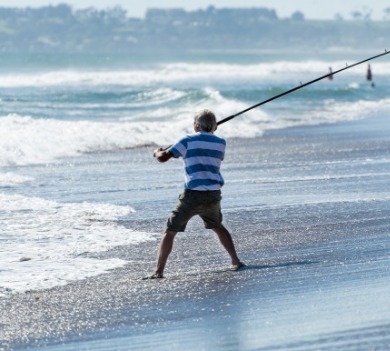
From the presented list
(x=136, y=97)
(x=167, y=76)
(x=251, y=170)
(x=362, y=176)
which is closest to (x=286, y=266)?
(x=362, y=176)

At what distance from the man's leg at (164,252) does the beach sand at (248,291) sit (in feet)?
0.29

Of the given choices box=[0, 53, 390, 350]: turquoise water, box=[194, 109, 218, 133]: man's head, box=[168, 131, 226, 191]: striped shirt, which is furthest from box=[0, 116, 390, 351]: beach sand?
box=[194, 109, 218, 133]: man's head

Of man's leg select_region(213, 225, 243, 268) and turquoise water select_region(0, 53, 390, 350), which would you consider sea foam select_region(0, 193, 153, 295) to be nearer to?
turquoise water select_region(0, 53, 390, 350)

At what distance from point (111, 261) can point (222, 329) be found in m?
2.37

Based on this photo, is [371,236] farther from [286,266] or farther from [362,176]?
[362,176]

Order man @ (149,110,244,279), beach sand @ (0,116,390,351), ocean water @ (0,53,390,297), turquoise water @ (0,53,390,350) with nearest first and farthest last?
1. beach sand @ (0,116,390,351)
2. turquoise water @ (0,53,390,350)
3. man @ (149,110,244,279)
4. ocean water @ (0,53,390,297)

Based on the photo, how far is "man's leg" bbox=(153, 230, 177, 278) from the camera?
838 centimetres

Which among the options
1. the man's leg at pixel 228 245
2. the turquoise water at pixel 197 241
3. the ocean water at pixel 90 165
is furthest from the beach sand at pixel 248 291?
the ocean water at pixel 90 165

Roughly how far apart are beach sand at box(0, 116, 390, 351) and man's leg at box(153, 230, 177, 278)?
89mm

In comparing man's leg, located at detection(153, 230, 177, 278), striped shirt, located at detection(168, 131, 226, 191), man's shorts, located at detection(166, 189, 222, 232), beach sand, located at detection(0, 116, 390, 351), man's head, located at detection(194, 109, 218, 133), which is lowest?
beach sand, located at detection(0, 116, 390, 351)

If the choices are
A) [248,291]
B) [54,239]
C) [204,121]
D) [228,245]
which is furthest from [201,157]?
[54,239]

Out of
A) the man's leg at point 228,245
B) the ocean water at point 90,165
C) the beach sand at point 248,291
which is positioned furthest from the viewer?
the ocean water at point 90,165

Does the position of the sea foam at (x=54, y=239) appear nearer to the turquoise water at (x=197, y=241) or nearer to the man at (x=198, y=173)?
the turquoise water at (x=197, y=241)

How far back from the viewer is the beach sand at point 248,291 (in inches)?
261
